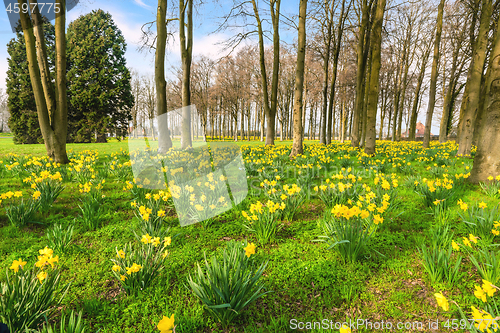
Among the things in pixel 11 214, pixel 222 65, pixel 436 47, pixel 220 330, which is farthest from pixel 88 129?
pixel 436 47

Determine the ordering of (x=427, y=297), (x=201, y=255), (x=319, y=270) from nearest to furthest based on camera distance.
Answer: (x=427, y=297) → (x=319, y=270) → (x=201, y=255)

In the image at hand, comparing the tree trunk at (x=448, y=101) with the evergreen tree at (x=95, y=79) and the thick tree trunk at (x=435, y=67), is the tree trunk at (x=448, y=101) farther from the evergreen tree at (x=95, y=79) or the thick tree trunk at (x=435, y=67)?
the evergreen tree at (x=95, y=79)

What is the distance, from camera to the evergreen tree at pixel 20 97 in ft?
57.3

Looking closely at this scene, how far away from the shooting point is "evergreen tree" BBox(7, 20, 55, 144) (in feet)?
57.3

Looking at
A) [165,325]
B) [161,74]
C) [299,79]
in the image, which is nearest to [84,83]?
[161,74]

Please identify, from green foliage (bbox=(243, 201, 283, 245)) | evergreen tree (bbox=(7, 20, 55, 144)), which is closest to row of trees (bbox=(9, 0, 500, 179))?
green foliage (bbox=(243, 201, 283, 245))

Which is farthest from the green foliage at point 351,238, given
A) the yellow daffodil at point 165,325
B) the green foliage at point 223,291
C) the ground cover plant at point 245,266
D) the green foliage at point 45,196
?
the green foliage at point 45,196

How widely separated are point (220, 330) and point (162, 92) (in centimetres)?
728

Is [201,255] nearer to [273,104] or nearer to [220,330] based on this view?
[220,330]

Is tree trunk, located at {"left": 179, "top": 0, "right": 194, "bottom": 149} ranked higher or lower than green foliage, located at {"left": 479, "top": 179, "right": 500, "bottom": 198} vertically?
higher

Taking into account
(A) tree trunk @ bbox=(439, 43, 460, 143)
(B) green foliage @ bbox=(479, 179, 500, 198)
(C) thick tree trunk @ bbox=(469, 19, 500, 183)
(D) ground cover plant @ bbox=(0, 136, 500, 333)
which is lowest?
(D) ground cover plant @ bbox=(0, 136, 500, 333)

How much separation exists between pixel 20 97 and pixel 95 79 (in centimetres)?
541

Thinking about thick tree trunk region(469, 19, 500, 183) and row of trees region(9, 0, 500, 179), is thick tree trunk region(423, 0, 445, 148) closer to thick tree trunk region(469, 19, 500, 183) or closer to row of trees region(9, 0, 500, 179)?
row of trees region(9, 0, 500, 179)

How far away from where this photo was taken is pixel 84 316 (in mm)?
1725
